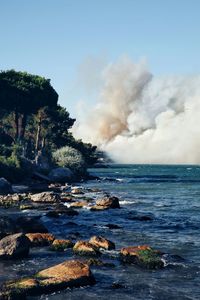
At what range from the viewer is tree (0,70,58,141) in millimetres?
98875

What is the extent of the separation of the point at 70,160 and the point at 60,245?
68.5m

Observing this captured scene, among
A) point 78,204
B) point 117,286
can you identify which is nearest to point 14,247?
point 117,286

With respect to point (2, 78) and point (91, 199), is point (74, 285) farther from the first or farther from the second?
point (2, 78)

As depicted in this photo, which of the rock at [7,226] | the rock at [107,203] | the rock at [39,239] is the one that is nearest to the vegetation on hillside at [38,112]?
the rock at [107,203]

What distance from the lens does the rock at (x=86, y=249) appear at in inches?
1062

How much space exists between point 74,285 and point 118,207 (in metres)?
30.3

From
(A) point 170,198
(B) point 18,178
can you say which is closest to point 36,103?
(B) point 18,178

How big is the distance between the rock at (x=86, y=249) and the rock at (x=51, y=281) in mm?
4549

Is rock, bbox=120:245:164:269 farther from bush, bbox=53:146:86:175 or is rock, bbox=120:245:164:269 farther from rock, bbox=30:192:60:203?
bush, bbox=53:146:86:175

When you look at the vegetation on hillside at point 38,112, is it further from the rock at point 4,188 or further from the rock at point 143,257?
the rock at point 143,257

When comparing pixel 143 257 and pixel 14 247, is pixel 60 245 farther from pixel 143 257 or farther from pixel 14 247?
pixel 143 257

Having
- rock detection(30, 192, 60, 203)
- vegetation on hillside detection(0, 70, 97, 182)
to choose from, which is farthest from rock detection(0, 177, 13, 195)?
vegetation on hillside detection(0, 70, 97, 182)

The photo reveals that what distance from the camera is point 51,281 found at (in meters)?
20.6

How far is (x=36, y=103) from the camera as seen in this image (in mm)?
102188
